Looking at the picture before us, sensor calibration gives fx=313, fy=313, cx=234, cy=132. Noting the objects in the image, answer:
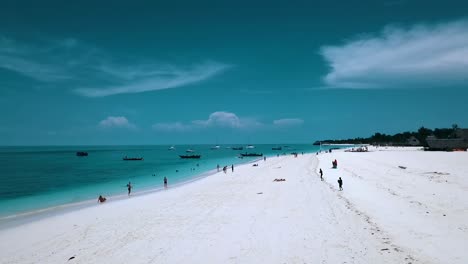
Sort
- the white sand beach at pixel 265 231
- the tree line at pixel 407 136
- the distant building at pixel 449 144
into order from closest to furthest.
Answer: the white sand beach at pixel 265 231
the distant building at pixel 449 144
the tree line at pixel 407 136

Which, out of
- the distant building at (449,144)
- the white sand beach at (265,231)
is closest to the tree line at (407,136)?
the distant building at (449,144)

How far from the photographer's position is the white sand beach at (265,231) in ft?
30.7

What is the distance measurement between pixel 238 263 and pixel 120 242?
196 inches

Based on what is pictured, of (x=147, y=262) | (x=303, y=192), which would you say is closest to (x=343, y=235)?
(x=147, y=262)

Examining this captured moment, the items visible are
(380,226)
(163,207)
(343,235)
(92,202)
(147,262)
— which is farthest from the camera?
(92,202)

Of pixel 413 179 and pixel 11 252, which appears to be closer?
pixel 11 252

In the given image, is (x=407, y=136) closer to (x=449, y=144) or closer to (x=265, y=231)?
(x=449, y=144)

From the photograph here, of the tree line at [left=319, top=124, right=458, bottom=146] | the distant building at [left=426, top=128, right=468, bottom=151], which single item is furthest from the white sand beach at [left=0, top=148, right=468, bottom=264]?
the tree line at [left=319, top=124, right=458, bottom=146]

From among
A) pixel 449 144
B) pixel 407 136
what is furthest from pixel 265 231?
pixel 407 136

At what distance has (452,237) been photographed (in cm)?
996

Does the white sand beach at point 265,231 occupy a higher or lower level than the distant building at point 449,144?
lower

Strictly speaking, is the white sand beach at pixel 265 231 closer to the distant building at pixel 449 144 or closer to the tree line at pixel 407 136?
the distant building at pixel 449 144

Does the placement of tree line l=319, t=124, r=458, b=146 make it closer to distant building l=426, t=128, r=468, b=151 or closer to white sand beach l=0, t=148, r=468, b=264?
distant building l=426, t=128, r=468, b=151

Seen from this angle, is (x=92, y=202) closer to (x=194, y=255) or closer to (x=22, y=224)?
(x=22, y=224)
